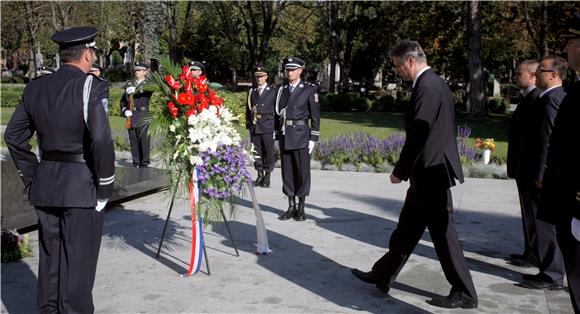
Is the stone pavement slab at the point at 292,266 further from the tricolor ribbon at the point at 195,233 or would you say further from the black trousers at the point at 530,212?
the black trousers at the point at 530,212

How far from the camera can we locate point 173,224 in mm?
8062

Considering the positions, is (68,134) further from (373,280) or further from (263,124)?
(263,124)

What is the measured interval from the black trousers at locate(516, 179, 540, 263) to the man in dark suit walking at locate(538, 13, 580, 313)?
2.54 meters

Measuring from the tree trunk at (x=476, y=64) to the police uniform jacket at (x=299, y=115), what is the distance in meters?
20.0

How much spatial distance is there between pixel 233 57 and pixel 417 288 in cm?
5479

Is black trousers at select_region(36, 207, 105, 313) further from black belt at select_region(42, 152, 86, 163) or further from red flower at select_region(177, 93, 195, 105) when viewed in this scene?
red flower at select_region(177, 93, 195, 105)

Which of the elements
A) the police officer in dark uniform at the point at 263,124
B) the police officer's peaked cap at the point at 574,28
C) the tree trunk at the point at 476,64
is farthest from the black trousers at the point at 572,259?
the tree trunk at the point at 476,64

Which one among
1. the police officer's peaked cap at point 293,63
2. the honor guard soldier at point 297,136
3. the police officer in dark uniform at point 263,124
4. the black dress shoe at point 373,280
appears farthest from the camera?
the police officer in dark uniform at point 263,124

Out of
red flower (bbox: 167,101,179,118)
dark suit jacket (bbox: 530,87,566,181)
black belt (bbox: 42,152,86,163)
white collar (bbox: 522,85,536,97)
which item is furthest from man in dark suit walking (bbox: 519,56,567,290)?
black belt (bbox: 42,152,86,163)

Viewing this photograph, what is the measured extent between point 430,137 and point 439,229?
0.74 meters

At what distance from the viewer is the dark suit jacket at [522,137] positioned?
5.89m

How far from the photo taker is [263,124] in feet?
37.4

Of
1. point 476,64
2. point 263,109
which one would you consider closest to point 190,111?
point 263,109

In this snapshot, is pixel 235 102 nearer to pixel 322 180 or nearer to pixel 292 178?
pixel 322 180
